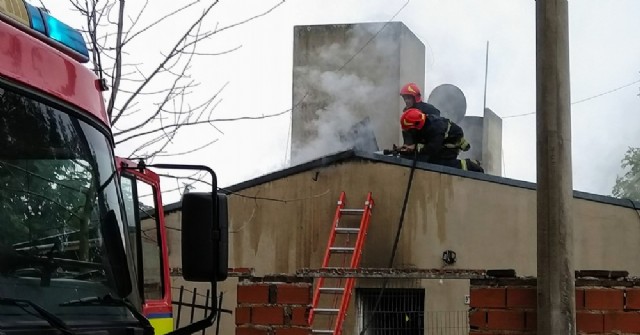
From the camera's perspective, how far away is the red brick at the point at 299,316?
5203mm

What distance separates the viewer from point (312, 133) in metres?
15.5

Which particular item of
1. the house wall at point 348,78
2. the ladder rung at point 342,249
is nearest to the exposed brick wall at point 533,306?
the ladder rung at point 342,249

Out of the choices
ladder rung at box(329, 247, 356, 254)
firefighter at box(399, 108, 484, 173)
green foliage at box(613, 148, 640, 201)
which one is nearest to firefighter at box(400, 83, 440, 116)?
firefighter at box(399, 108, 484, 173)

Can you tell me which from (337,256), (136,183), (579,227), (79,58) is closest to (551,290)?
(136,183)

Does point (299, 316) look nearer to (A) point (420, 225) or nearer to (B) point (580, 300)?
(B) point (580, 300)

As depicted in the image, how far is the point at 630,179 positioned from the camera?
36.3 metres

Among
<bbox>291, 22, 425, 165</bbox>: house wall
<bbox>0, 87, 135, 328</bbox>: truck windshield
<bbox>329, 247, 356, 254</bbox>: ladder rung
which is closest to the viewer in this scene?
<bbox>0, 87, 135, 328</bbox>: truck windshield

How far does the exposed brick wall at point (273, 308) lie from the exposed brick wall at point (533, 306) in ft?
3.15

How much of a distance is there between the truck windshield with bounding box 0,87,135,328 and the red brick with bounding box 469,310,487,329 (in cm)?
226

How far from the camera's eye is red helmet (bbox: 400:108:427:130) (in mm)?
11375

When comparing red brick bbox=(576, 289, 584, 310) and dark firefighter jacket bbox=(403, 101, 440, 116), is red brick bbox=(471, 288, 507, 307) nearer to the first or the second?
red brick bbox=(576, 289, 584, 310)

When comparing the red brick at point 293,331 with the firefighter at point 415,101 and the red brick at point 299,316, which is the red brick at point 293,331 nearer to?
the red brick at point 299,316

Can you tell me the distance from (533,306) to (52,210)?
292 cm

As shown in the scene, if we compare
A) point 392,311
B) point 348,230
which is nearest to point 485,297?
point 392,311
